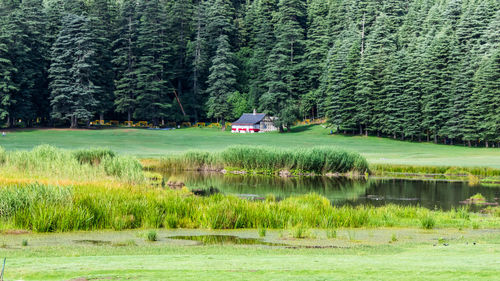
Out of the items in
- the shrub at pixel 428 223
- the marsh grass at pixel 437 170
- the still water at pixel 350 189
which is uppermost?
the shrub at pixel 428 223

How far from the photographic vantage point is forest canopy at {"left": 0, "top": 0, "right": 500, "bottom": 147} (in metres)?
81.2

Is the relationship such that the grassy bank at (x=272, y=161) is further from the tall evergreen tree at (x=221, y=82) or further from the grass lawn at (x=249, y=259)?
Result: the tall evergreen tree at (x=221, y=82)

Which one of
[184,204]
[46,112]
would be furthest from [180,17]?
[184,204]

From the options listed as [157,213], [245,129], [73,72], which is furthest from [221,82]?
[157,213]

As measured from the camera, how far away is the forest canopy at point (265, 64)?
267 ft

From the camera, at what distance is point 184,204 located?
20344 mm

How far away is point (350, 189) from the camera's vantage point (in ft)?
112

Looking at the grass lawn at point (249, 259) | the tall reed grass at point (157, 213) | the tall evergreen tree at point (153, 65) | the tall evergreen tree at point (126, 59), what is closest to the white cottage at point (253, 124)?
the tall evergreen tree at point (153, 65)

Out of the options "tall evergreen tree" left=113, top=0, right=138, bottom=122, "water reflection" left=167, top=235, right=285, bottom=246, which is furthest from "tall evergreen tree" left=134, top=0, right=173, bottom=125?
"water reflection" left=167, top=235, right=285, bottom=246

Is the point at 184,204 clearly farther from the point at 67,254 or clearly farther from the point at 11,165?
the point at 11,165

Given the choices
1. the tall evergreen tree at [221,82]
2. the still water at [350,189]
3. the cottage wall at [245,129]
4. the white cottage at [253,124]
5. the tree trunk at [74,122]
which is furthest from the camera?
the tall evergreen tree at [221,82]

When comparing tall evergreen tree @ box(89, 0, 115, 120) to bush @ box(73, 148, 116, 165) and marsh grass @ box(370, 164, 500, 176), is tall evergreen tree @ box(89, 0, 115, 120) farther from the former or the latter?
marsh grass @ box(370, 164, 500, 176)

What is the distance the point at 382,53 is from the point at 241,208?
75307 mm

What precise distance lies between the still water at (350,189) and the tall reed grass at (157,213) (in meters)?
6.67
